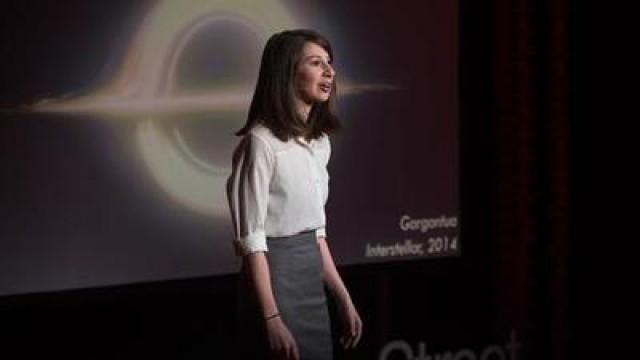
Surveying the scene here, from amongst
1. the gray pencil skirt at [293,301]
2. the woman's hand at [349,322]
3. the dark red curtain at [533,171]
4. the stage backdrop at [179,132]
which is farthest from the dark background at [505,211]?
the gray pencil skirt at [293,301]

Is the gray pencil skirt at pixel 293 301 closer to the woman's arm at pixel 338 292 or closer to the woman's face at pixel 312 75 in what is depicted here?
the woman's arm at pixel 338 292

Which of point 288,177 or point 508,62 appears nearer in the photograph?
point 288,177

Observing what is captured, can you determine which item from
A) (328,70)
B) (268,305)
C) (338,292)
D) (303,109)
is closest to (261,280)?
(268,305)

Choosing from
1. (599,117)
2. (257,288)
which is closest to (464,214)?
(599,117)

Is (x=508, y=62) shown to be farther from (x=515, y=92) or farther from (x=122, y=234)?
(x=122, y=234)

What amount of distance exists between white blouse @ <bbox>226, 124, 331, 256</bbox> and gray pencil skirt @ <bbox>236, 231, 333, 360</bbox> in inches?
1.7

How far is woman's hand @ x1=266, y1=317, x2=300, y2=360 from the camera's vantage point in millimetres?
2490

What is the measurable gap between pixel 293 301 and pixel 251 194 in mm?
292

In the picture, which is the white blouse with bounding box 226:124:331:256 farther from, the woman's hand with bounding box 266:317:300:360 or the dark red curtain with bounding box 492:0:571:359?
the dark red curtain with bounding box 492:0:571:359

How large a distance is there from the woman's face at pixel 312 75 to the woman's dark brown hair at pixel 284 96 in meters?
0.01

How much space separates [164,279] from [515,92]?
136 centimetres

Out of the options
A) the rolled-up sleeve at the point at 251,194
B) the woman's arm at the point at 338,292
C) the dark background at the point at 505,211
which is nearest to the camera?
the rolled-up sleeve at the point at 251,194

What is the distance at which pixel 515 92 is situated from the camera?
3.43 metres

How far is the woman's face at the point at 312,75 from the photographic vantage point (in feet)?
8.63
